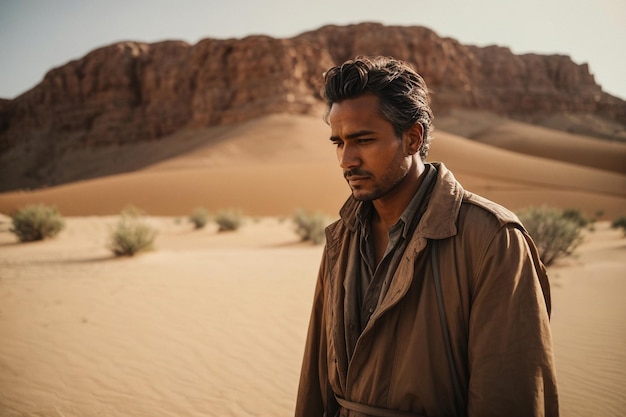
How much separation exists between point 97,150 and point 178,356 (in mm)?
75251

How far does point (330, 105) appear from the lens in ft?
5.90

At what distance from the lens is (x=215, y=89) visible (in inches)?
2645

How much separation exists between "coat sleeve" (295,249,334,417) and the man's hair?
2.46 ft

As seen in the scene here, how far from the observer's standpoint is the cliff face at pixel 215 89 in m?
66.1

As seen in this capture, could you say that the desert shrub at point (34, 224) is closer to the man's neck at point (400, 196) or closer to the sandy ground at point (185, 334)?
the sandy ground at point (185, 334)

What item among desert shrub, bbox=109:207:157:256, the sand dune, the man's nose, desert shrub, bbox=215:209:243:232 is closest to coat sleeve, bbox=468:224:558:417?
the man's nose

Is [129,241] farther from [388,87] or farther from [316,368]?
[388,87]

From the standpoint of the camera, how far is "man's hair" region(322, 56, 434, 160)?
5.31 feet

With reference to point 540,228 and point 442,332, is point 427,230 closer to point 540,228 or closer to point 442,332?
point 442,332

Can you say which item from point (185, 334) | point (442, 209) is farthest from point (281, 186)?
point (442, 209)

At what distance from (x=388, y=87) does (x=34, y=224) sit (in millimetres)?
13530

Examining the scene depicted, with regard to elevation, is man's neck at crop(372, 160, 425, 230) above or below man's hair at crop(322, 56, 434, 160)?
below

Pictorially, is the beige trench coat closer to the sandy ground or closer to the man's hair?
the man's hair

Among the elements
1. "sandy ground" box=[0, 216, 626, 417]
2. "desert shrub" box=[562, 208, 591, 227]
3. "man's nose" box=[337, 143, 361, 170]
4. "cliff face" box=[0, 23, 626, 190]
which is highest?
"cliff face" box=[0, 23, 626, 190]
